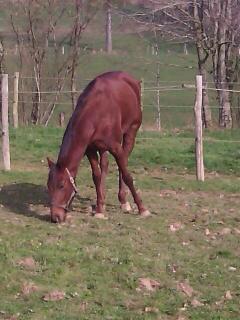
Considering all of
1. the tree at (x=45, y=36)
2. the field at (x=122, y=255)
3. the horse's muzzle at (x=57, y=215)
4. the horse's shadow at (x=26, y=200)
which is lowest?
the field at (x=122, y=255)

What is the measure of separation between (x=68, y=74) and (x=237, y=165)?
11.2 m

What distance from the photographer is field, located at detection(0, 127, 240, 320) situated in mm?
6102

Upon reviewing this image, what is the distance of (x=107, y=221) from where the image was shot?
837 centimetres

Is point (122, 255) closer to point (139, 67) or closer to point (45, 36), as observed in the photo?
point (45, 36)

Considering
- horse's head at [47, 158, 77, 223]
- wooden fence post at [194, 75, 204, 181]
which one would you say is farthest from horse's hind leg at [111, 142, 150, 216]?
wooden fence post at [194, 75, 204, 181]

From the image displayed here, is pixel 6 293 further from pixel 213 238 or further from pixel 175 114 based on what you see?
pixel 175 114

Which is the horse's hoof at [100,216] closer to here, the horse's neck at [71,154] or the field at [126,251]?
the field at [126,251]

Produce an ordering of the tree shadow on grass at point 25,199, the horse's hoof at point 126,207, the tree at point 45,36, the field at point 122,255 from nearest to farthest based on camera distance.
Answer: the field at point 122,255 → the tree shadow on grass at point 25,199 → the horse's hoof at point 126,207 → the tree at point 45,36

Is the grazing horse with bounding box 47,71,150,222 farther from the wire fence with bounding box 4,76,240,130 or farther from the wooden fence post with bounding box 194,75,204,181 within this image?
the wire fence with bounding box 4,76,240,130

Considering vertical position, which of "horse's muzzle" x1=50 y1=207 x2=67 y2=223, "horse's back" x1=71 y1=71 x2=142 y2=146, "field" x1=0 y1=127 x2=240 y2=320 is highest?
"horse's back" x1=71 y1=71 x2=142 y2=146

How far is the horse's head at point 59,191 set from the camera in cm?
802

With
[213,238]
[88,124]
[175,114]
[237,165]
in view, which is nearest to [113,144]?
[88,124]

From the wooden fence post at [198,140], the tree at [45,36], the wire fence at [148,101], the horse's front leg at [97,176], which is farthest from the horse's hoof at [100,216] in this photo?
the tree at [45,36]

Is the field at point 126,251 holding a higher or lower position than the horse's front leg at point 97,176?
lower
